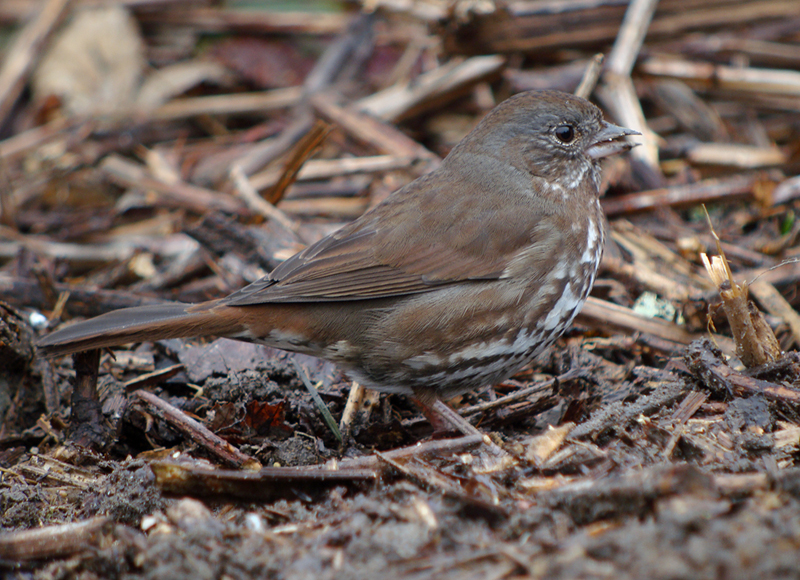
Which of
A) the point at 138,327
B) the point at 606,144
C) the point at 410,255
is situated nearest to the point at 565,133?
the point at 606,144

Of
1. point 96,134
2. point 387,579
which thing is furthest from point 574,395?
point 96,134

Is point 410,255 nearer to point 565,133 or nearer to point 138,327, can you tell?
point 565,133

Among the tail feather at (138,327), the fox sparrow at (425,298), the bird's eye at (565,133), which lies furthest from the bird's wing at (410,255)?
the bird's eye at (565,133)

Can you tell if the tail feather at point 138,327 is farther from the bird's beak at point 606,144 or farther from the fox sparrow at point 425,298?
the bird's beak at point 606,144

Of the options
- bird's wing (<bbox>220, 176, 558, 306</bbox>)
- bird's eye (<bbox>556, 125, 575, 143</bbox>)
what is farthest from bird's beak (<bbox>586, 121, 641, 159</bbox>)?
bird's wing (<bbox>220, 176, 558, 306</bbox>)

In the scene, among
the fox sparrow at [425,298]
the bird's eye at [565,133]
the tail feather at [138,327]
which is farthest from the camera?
the bird's eye at [565,133]

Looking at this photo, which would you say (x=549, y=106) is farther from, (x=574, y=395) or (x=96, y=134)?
(x=96, y=134)

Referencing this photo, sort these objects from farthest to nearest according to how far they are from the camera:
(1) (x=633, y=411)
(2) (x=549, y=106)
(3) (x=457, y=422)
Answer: (2) (x=549, y=106) < (3) (x=457, y=422) < (1) (x=633, y=411)
